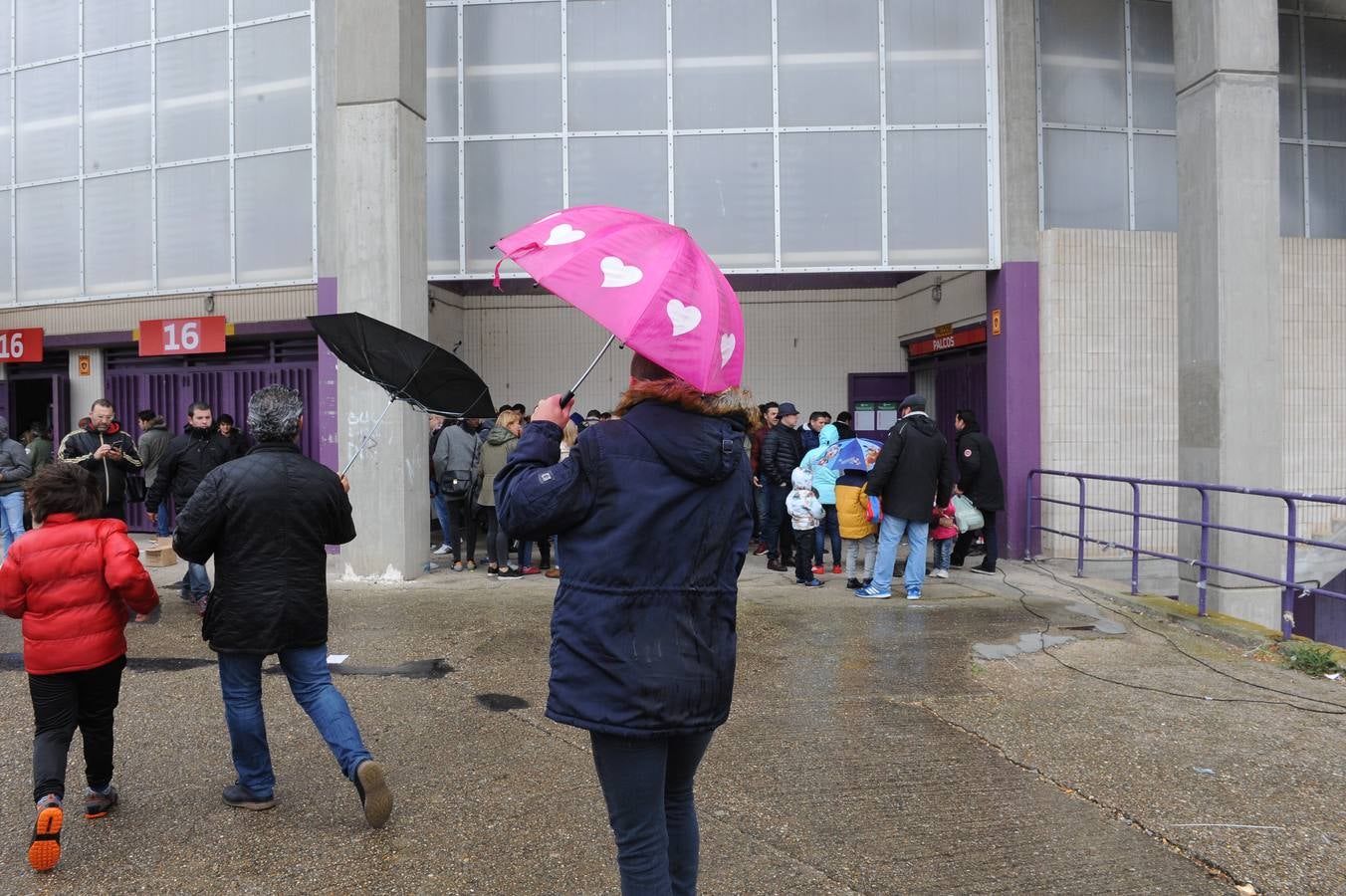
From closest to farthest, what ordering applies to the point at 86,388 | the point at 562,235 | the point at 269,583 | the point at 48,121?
1. the point at 562,235
2. the point at 269,583
3. the point at 48,121
4. the point at 86,388

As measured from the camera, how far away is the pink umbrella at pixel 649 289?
2.36 metres

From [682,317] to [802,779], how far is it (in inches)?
105

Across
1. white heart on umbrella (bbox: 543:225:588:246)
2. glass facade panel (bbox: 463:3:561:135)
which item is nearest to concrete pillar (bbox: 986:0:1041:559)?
glass facade panel (bbox: 463:3:561:135)

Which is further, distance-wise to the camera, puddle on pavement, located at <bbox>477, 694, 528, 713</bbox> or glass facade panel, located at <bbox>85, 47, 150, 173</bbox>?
glass facade panel, located at <bbox>85, 47, 150, 173</bbox>

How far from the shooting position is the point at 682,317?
2.41m

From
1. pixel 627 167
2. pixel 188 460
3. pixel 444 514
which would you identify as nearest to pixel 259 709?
pixel 188 460

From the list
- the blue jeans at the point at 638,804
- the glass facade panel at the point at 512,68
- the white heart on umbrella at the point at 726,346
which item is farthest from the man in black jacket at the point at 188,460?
the white heart on umbrella at the point at 726,346

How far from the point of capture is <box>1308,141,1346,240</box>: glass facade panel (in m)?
11.6

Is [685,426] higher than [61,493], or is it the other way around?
[685,426]

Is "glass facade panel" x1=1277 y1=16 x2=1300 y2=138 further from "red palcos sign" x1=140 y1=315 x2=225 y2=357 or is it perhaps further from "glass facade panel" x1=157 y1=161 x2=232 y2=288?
"red palcos sign" x1=140 y1=315 x2=225 y2=357

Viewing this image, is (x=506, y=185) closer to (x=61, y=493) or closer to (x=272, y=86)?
(x=272, y=86)

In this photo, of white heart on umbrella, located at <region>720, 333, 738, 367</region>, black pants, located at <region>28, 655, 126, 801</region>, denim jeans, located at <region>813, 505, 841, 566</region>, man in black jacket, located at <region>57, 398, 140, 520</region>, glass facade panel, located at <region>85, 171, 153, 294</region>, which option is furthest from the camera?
glass facade panel, located at <region>85, 171, 153, 294</region>

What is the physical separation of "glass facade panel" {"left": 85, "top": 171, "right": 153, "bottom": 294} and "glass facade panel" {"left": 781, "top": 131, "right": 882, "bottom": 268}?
7977 mm

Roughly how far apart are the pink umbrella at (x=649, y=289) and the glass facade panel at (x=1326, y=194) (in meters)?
12.1
